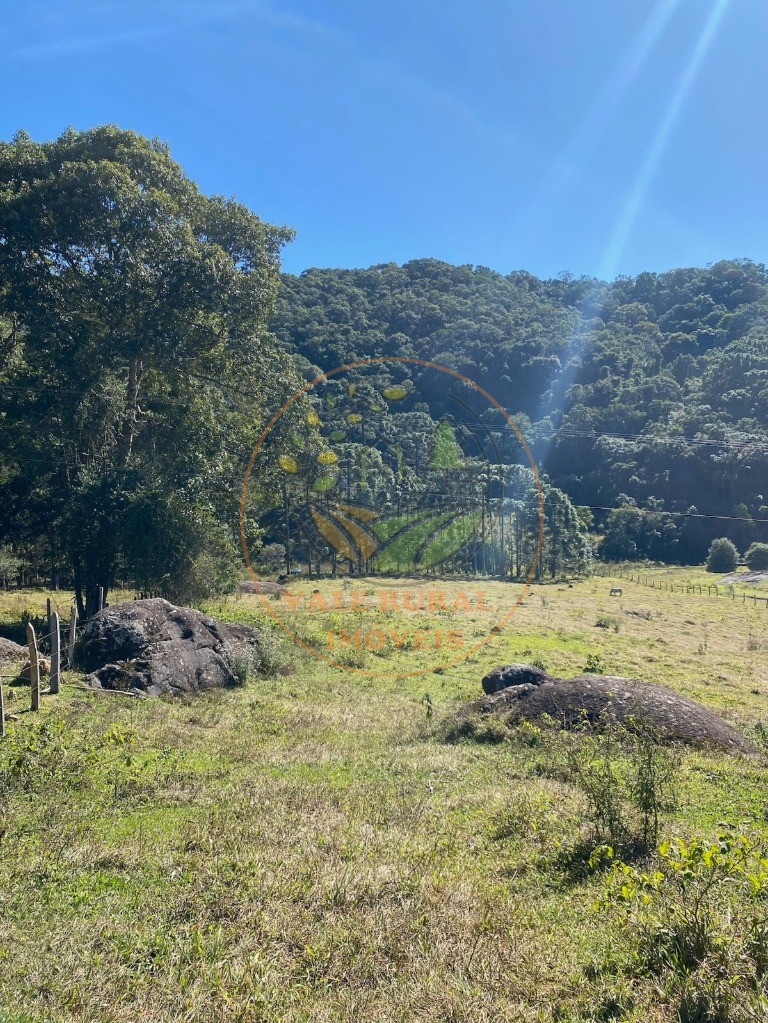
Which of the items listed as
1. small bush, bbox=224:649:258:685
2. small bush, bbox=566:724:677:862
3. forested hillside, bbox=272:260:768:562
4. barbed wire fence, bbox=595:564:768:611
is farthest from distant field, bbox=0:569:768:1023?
forested hillside, bbox=272:260:768:562

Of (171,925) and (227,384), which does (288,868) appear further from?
(227,384)

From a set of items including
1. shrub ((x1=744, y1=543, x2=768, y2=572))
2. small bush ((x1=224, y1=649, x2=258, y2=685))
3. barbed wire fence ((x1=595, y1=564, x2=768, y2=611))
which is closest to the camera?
small bush ((x1=224, y1=649, x2=258, y2=685))

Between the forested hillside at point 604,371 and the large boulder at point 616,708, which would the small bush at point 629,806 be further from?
the forested hillside at point 604,371

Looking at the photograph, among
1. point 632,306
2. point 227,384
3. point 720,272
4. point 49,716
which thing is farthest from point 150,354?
point 720,272

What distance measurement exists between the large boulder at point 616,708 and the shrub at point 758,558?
59.3 m

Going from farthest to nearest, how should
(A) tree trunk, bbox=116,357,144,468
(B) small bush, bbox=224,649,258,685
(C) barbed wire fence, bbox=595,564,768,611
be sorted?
(C) barbed wire fence, bbox=595,564,768,611 < (A) tree trunk, bbox=116,357,144,468 < (B) small bush, bbox=224,649,258,685

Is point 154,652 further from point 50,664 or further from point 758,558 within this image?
point 758,558

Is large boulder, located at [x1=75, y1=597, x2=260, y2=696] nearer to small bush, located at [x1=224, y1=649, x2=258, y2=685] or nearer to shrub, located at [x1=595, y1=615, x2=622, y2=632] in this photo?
small bush, located at [x1=224, y1=649, x2=258, y2=685]

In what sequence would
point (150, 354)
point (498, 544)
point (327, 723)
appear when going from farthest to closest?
point (498, 544)
point (150, 354)
point (327, 723)

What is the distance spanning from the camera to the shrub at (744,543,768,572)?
62306 mm

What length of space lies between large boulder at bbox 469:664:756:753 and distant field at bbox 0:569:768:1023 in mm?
779

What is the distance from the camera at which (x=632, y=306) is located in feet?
468

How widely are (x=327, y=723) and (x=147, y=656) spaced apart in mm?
4470

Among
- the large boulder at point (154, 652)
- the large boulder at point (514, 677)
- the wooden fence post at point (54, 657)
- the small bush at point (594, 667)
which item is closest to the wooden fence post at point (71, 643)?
the large boulder at point (154, 652)
